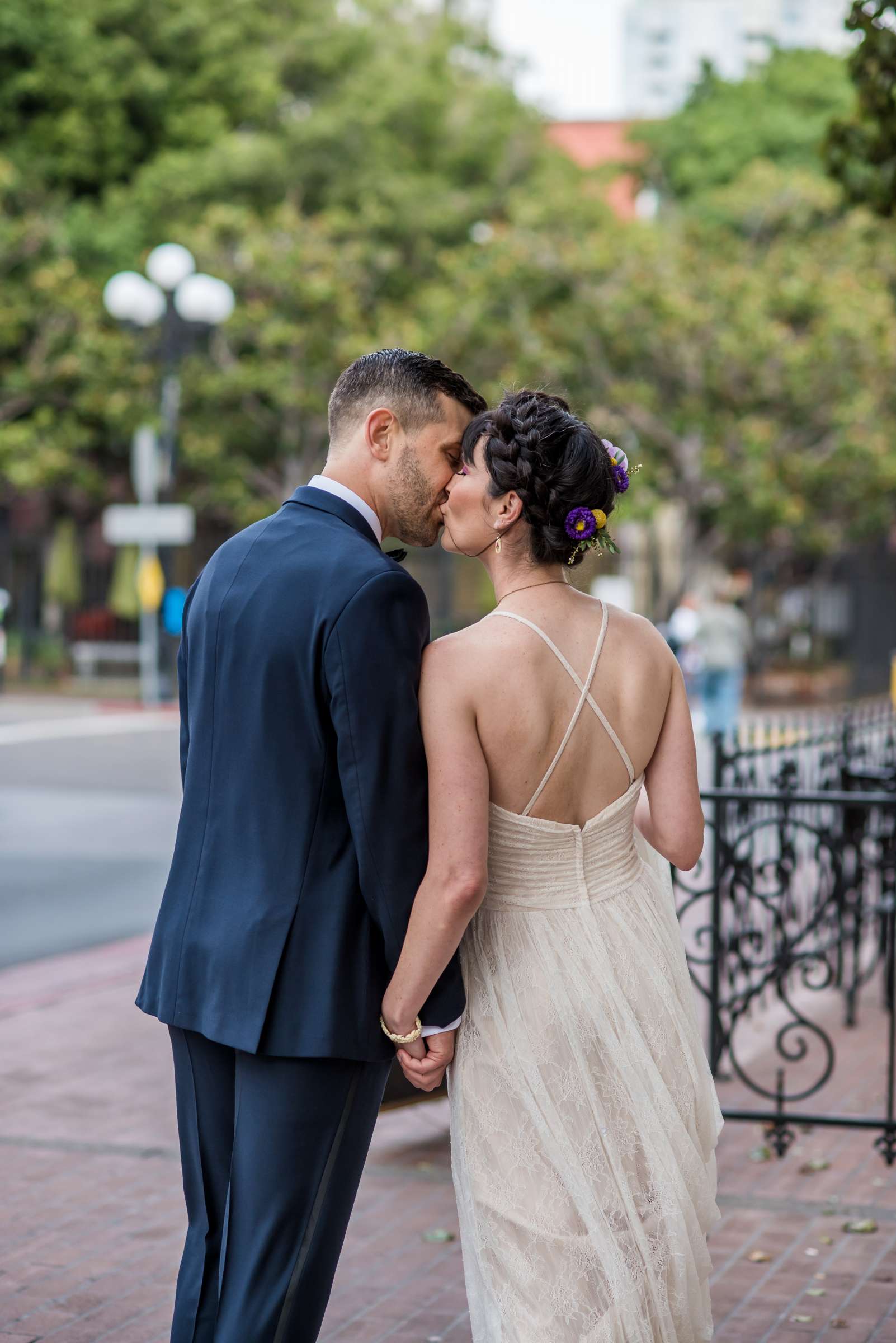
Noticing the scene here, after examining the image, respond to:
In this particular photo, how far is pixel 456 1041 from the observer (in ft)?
8.89

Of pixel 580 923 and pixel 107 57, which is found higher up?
pixel 107 57

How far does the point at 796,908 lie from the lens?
22.2ft

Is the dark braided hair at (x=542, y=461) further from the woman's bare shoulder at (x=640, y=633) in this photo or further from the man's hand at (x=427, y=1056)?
the man's hand at (x=427, y=1056)

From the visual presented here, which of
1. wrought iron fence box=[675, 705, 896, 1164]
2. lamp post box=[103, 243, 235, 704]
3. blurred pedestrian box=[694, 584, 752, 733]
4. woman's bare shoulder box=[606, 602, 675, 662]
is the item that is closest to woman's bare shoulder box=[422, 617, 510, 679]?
woman's bare shoulder box=[606, 602, 675, 662]

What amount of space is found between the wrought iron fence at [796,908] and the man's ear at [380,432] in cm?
253

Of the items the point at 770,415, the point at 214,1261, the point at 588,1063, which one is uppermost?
the point at 770,415

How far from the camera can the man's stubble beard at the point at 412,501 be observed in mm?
2695

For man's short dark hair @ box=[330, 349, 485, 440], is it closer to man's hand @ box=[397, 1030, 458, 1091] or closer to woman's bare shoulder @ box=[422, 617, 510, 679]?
woman's bare shoulder @ box=[422, 617, 510, 679]

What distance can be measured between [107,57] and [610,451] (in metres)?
26.9

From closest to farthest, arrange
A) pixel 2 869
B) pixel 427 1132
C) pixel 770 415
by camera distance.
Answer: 1. pixel 427 1132
2. pixel 2 869
3. pixel 770 415

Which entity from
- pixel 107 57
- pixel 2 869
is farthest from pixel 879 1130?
pixel 107 57

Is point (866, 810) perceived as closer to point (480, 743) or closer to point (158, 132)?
point (480, 743)

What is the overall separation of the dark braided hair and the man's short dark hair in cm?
9

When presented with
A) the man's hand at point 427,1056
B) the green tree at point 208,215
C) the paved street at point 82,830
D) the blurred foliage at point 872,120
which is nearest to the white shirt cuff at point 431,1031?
the man's hand at point 427,1056
